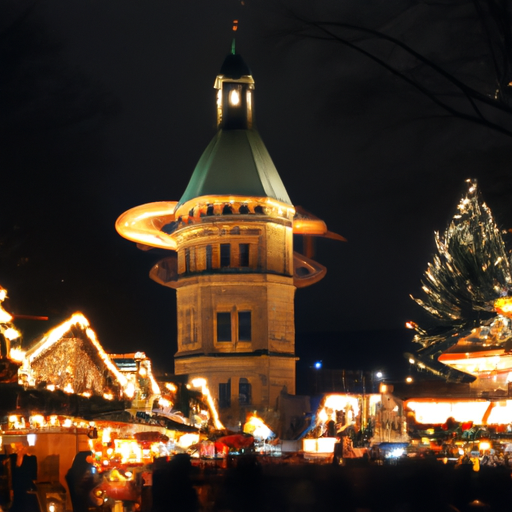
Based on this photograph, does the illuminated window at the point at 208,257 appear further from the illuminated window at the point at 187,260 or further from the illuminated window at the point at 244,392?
the illuminated window at the point at 244,392

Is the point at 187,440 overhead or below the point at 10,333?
below

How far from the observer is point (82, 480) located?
27312mm

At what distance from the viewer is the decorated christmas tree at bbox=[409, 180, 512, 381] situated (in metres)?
39.7

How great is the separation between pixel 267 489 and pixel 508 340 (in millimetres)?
17217

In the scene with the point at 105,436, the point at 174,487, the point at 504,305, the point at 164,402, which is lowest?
the point at 174,487

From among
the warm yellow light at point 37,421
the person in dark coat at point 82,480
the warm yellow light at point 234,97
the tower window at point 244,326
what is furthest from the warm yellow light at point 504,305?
the warm yellow light at point 234,97

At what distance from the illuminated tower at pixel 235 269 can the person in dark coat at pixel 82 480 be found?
37081 millimetres

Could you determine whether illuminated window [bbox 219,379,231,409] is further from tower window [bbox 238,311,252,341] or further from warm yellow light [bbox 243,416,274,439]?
warm yellow light [bbox 243,416,274,439]

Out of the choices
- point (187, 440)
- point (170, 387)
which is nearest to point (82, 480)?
point (187, 440)

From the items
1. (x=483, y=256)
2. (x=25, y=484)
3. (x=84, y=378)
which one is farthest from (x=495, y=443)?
(x=25, y=484)

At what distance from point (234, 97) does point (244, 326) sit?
14.9m

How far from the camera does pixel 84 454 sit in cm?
2861

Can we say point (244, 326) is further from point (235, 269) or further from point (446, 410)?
point (446, 410)

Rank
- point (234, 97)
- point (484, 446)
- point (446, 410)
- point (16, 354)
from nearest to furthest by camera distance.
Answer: point (16, 354)
point (484, 446)
point (446, 410)
point (234, 97)
